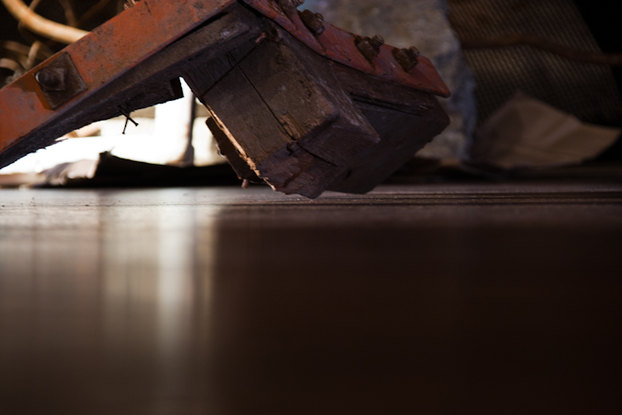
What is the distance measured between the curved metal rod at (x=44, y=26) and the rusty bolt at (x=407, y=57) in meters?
2.28

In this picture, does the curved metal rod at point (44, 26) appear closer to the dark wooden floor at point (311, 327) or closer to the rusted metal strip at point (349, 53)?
the rusted metal strip at point (349, 53)

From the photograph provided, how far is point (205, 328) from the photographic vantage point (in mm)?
479

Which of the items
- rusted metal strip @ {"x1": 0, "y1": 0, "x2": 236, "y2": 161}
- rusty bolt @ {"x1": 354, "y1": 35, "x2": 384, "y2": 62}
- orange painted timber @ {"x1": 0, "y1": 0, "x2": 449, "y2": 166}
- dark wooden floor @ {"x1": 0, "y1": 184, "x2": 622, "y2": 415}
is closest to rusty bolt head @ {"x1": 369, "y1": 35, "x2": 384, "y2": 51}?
rusty bolt @ {"x1": 354, "y1": 35, "x2": 384, "y2": 62}

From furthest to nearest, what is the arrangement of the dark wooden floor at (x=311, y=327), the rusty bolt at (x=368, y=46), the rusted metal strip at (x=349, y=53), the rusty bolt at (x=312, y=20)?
the rusty bolt at (x=368, y=46) → the rusty bolt at (x=312, y=20) → the rusted metal strip at (x=349, y=53) → the dark wooden floor at (x=311, y=327)

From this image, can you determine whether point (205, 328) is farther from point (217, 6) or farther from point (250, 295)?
point (217, 6)

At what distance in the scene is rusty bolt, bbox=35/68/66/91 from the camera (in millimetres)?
1604

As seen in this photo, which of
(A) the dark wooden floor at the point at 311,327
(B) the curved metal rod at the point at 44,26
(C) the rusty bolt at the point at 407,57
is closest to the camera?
(A) the dark wooden floor at the point at 311,327

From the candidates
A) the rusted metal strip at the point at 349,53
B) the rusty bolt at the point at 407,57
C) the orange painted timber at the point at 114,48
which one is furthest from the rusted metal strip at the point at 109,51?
the rusty bolt at the point at 407,57

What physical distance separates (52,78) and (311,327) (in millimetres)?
1288

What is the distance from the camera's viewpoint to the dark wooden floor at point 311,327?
35 cm

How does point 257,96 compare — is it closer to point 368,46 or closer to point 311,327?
point 368,46

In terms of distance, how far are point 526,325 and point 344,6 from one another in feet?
16.3

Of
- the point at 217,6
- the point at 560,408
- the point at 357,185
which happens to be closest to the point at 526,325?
the point at 560,408

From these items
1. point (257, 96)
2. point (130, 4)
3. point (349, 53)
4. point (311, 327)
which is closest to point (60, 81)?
point (130, 4)
